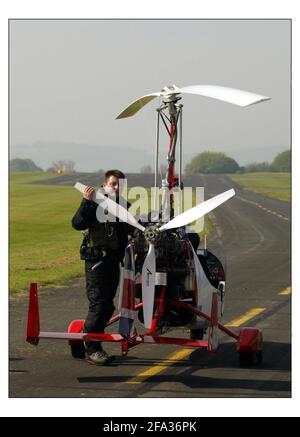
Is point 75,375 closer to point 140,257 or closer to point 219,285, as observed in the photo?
point 140,257

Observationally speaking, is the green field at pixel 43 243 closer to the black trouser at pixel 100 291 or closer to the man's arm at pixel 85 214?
the black trouser at pixel 100 291

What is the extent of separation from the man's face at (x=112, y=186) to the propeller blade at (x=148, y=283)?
1.11 metres

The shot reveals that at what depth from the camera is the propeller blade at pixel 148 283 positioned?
974 cm

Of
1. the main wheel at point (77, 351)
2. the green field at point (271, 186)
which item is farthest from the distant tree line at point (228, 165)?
the main wheel at point (77, 351)

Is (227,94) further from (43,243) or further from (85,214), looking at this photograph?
(43,243)

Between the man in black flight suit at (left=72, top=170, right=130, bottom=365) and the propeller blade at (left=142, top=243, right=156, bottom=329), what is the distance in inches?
→ 38.6

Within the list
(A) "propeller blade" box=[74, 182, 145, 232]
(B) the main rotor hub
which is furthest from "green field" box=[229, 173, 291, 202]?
(B) the main rotor hub

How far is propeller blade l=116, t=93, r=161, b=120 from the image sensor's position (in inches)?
410

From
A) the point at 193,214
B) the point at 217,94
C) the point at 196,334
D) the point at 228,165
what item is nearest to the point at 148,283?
the point at 193,214

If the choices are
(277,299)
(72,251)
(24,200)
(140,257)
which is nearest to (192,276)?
(140,257)

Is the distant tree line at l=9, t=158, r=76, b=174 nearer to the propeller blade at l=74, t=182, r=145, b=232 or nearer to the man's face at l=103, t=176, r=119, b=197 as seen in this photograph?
the man's face at l=103, t=176, r=119, b=197

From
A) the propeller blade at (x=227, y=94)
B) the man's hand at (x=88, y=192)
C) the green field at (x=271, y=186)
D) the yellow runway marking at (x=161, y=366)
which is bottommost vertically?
the yellow runway marking at (x=161, y=366)
